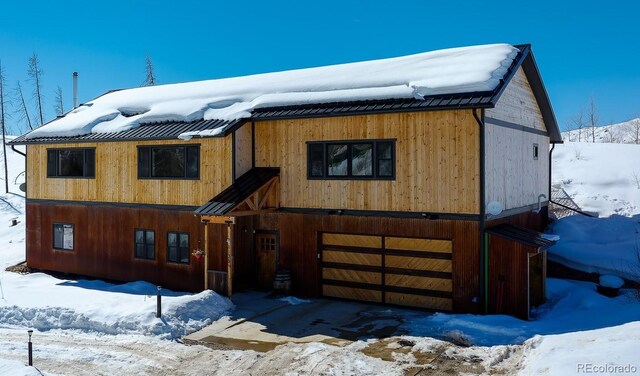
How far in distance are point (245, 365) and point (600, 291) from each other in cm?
1199

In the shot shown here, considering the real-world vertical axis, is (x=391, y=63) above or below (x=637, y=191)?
above

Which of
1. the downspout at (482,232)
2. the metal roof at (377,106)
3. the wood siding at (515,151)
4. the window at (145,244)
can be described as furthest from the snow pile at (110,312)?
the wood siding at (515,151)

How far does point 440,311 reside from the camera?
1532cm

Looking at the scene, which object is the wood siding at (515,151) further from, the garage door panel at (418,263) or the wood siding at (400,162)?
the garage door panel at (418,263)

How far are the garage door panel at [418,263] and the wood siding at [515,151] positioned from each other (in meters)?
2.26

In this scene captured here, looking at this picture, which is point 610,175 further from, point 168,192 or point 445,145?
point 168,192

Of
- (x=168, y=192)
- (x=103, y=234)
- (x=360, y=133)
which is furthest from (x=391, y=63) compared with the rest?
(x=103, y=234)

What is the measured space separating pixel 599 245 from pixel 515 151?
6178 millimetres

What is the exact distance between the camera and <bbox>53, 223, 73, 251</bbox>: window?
2178 centimetres

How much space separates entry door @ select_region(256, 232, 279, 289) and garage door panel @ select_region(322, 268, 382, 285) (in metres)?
1.99

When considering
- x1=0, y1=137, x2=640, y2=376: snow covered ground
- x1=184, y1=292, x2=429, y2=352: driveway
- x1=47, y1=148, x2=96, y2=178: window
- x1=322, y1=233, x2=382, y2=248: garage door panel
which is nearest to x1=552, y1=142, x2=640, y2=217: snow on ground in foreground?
x1=0, y1=137, x2=640, y2=376: snow covered ground

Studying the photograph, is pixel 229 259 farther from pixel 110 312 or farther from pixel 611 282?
pixel 611 282

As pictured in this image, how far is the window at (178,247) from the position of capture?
18.8 m

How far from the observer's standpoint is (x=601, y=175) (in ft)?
113
